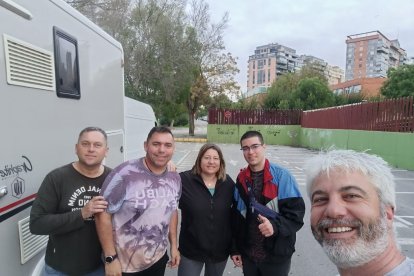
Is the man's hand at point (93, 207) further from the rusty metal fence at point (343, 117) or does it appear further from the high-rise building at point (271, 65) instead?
the high-rise building at point (271, 65)

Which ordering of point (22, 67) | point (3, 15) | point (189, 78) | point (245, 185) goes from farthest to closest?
point (189, 78), point (245, 185), point (22, 67), point (3, 15)

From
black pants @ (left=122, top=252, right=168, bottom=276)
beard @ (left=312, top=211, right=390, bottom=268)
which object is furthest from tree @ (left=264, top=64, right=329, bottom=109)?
beard @ (left=312, top=211, right=390, bottom=268)

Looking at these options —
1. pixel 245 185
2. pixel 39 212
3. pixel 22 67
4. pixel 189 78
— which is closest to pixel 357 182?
pixel 245 185

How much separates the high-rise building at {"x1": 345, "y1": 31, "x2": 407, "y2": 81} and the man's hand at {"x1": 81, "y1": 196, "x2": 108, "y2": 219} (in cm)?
10975

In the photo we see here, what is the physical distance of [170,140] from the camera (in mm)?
2451

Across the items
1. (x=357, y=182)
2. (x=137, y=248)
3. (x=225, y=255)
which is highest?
(x=357, y=182)

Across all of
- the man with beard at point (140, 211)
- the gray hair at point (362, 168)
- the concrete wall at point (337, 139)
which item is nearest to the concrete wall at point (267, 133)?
the concrete wall at point (337, 139)

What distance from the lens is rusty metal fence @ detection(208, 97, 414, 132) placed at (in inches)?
492

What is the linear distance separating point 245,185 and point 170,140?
0.73 metres

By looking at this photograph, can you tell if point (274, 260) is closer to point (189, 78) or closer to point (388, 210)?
point (388, 210)

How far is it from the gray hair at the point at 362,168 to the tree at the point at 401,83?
33615mm

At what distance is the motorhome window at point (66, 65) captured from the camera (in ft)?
8.46

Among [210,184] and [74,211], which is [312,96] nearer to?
[210,184]

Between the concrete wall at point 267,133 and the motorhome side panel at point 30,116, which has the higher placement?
the motorhome side panel at point 30,116
